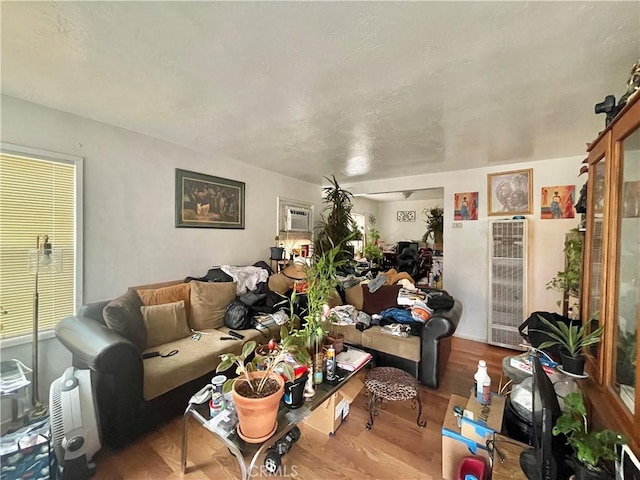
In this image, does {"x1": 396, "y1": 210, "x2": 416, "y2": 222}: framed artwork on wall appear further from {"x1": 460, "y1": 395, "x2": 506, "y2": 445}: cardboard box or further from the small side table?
{"x1": 460, "y1": 395, "x2": 506, "y2": 445}: cardboard box

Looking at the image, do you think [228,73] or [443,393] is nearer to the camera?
[228,73]

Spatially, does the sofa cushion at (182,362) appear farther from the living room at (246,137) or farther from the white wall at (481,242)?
Answer: the white wall at (481,242)

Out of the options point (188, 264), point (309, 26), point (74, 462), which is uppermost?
point (309, 26)

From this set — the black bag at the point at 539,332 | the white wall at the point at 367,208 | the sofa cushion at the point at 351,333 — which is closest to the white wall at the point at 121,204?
the sofa cushion at the point at 351,333

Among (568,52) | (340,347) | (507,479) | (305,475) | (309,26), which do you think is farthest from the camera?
(340,347)

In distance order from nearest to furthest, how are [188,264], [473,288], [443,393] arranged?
1. [443,393]
2. [188,264]
3. [473,288]

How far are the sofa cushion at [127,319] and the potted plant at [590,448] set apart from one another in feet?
8.01

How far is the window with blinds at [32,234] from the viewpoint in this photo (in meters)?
1.73

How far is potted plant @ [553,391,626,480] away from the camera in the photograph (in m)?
0.76

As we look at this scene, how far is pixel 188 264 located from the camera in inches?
111

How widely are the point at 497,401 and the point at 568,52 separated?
197 centimetres

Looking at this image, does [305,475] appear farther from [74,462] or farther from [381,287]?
[381,287]

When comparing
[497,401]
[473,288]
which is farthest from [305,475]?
[473,288]

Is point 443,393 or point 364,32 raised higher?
point 364,32
